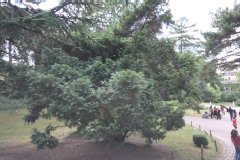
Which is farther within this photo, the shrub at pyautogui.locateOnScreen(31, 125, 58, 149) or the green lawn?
the green lawn

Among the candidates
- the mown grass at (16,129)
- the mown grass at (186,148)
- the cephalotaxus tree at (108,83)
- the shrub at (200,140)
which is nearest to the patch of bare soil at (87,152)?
the mown grass at (186,148)

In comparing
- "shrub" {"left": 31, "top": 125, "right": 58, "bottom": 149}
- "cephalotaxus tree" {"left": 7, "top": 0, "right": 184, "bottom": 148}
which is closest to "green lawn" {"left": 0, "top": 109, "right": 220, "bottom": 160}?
"cephalotaxus tree" {"left": 7, "top": 0, "right": 184, "bottom": 148}

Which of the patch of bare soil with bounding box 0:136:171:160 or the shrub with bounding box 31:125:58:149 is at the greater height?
the shrub with bounding box 31:125:58:149

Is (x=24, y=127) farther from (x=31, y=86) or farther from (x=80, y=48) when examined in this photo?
(x=31, y=86)

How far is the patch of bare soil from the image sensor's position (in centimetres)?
1552

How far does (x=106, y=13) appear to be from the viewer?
18.0 metres

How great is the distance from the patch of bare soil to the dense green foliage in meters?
0.74

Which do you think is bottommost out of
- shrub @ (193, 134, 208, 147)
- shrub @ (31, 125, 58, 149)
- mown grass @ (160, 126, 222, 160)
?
mown grass @ (160, 126, 222, 160)

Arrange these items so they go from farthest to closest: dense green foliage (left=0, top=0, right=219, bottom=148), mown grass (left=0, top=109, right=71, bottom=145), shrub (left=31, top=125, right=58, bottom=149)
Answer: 1. mown grass (left=0, top=109, right=71, bottom=145)
2. shrub (left=31, top=125, right=58, bottom=149)
3. dense green foliage (left=0, top=0, right=219, bottom=148)

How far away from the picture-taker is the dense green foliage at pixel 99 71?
12289 millimetres

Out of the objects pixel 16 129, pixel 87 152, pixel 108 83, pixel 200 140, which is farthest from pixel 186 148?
pixel 16 129

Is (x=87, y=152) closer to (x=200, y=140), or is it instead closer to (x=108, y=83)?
(x=108, y=83)

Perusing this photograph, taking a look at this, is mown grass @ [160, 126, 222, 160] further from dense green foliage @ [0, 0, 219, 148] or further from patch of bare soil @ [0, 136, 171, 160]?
dense green foliage @ [0, 0, 219, 148]

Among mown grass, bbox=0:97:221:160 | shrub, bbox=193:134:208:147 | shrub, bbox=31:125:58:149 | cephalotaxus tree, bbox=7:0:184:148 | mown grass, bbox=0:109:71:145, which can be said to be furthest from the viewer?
mown grass, bbox=0:109:71:145
